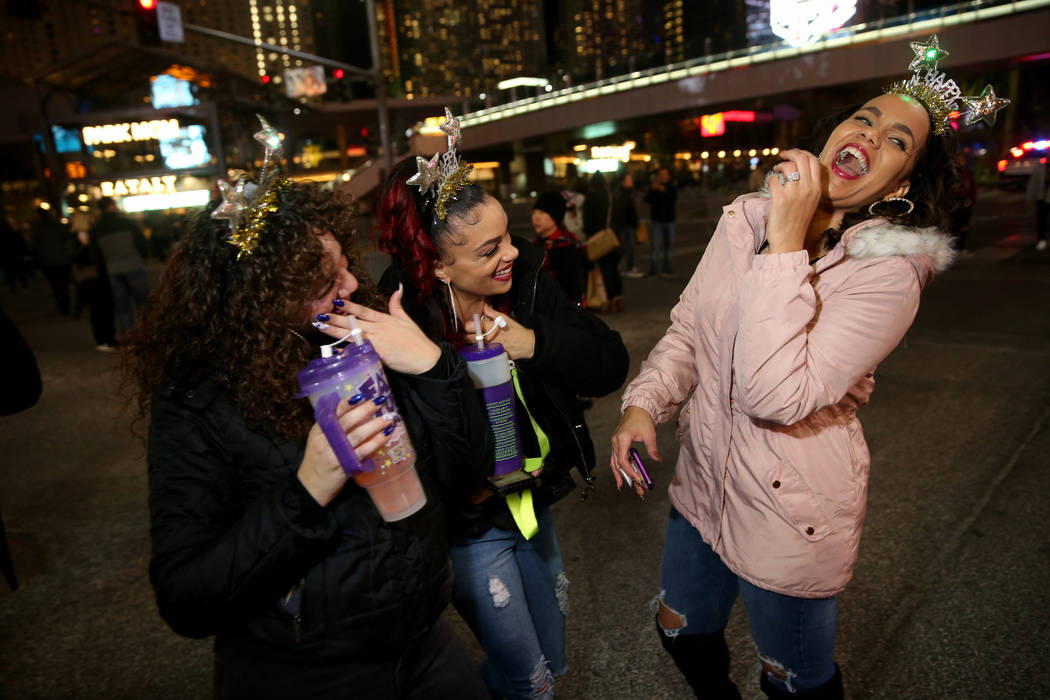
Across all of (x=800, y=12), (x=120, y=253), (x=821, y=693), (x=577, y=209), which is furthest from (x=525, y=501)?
(x=800, y=12)

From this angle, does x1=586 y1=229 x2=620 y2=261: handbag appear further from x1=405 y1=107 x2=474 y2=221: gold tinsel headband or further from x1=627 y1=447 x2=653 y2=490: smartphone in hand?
x1=627 y1=447 x2=653 y2=490: smartphone in hand

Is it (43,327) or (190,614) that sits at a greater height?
(190,614)

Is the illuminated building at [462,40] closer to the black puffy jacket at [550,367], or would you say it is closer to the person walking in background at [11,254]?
the person walking in background at [11,254]

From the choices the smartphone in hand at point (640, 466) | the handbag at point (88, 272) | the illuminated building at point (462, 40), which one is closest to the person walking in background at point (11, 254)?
the handbag at point (88, 272)

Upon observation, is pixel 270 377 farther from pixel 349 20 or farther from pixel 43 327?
pixel 349 20

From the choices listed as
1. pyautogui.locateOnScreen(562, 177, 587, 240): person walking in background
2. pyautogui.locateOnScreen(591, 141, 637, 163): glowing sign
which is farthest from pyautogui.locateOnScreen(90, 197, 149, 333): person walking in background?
pyautogui.locateOnScreen(591, 141, 637, 163): glowing sign

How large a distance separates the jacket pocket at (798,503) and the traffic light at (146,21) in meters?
13.9

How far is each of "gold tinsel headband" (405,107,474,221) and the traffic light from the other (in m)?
12.7

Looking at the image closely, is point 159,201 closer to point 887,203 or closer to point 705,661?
point 705,661

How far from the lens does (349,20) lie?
8962cm

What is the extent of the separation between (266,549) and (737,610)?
237 cm

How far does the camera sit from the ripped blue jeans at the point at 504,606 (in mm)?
1916

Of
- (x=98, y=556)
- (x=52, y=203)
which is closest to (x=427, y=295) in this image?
(x=98, y=556)

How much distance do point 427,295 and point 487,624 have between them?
1.02 meters
